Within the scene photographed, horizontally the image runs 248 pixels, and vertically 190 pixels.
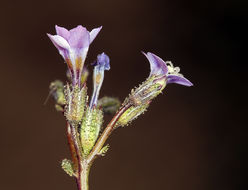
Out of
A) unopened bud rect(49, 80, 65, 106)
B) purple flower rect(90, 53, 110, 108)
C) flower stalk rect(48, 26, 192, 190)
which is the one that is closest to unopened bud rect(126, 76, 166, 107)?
flower stalk rect(48, 26, 192, 190)

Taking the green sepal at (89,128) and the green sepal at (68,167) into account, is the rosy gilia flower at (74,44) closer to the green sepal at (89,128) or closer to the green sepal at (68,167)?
the green sepal at (89,128)

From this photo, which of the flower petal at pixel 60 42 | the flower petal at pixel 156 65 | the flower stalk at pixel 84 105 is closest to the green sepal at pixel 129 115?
the flower stalk at pixel 84 105

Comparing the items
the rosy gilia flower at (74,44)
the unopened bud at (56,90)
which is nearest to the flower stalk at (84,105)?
Result: the rosy gilia flower at (74,44)

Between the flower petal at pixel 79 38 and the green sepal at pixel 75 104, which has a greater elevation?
the flower petal at pixel 79 38

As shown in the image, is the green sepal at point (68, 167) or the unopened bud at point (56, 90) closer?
the green sepal at point (68, 167)

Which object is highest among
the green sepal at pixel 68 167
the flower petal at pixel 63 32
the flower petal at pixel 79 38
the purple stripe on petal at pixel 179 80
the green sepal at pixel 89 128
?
the flower petal at pixel 63 32
